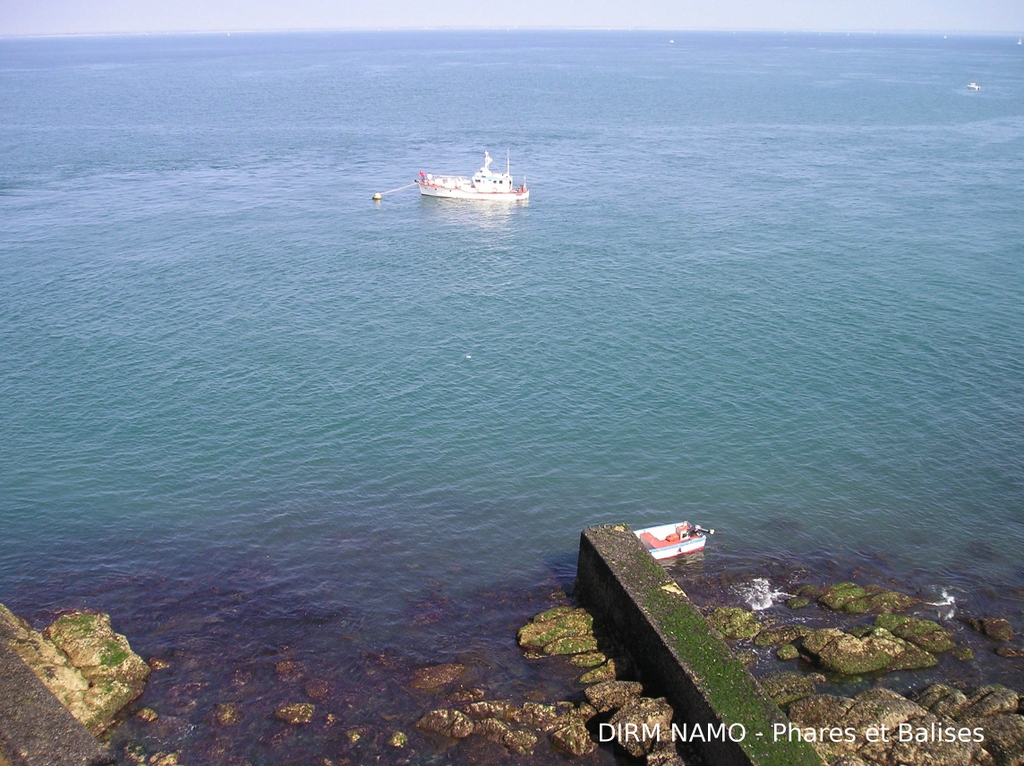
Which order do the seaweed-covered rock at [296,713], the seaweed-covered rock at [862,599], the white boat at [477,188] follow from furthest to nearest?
the white boat at [477,188]
the seaweed-covered rock at [862,599]
the seaweed-covered rock at [296,713]

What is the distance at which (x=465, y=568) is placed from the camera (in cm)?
3903

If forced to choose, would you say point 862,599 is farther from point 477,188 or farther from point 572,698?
point 477,188

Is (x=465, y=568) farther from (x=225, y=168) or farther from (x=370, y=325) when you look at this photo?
(x=225, y=168)

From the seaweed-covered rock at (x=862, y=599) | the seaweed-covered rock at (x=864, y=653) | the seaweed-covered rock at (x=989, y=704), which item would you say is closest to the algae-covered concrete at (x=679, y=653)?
the seaweed-covered rock at (x=864, y=653)

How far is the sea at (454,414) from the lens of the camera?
34656 millimetres

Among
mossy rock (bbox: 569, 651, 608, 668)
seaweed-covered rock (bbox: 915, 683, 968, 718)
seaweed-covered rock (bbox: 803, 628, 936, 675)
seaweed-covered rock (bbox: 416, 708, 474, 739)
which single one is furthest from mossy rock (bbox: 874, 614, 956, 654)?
seaweed-covered rock (bbox: 416, 708, 474, 739)

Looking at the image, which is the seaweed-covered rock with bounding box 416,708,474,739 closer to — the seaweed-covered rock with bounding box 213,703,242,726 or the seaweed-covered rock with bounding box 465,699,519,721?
the seaweed-covered rock with bounding box 465,699,519,721

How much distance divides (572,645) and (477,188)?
7985cm

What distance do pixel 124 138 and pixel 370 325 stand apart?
334 ft

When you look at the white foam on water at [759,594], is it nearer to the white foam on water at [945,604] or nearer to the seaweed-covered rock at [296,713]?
the white foam on water at [945,604]

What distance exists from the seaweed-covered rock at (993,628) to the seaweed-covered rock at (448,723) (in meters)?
22.1

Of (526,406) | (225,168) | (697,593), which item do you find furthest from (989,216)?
(225,168)

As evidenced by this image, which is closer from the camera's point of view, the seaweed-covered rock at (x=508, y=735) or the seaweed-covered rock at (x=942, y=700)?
the seaweed-covered rock at (x=508, y=735)

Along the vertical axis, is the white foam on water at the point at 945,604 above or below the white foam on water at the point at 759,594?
above
